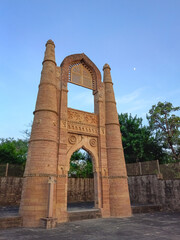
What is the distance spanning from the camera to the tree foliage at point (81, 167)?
19312 millimetres

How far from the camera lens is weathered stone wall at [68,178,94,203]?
15.4m

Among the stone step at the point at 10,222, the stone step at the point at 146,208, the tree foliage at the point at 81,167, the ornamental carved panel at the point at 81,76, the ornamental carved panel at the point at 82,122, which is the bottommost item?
the stone step at the point at 146,208

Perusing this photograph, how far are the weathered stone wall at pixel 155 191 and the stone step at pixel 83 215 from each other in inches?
201

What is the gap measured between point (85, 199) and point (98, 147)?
747cm

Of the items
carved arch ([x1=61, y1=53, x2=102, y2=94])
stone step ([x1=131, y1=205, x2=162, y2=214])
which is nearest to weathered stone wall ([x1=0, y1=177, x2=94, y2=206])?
stone step ([x1=131, y1=205, x2=162, y2=214])

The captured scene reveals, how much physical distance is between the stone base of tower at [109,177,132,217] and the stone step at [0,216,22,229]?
16.0ft

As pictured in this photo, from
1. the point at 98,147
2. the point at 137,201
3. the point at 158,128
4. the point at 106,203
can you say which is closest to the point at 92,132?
the point at 98,147

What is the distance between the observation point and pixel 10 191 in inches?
500

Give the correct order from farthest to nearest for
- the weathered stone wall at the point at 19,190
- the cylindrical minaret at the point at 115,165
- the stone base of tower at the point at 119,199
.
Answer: the weathered stone wall at the point at 19,190 → the cylindrical minaret at the point at 115,165 → the stone base of tower at the point at 119,199

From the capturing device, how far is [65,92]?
10.7 meters

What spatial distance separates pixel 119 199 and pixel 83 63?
9.29 metres

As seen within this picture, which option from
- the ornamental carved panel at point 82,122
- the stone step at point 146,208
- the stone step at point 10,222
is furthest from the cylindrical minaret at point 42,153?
the stone step at point 146,208

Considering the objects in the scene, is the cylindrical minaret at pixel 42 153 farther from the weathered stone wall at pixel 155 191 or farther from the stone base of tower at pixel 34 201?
the weathered stone wall at pixel 155 191

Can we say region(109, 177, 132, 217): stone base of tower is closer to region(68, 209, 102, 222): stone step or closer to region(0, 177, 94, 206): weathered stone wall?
region(68, 209, 102, 222): stone step
